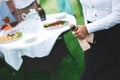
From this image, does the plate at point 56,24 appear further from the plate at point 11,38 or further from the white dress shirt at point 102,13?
the white dress shirt at point 102,13

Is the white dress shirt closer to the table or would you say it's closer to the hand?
the hand

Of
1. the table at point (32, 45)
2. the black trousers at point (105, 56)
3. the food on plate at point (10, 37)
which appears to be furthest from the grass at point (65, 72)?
the black trousers at point (105, 56)

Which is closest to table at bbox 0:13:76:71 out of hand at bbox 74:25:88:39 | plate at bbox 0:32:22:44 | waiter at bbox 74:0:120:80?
plate at bbox 0:32:22:44

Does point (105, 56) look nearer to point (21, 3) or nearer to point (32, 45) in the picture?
point (32, 45)

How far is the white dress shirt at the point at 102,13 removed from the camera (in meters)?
1.71

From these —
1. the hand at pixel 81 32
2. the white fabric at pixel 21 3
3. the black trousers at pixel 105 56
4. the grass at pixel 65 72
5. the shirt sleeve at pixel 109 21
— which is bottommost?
the grass at pixel 65 72

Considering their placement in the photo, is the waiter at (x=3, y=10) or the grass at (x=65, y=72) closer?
the grass at (x=65, y=72)

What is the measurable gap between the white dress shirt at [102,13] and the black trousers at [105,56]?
58 millimetres

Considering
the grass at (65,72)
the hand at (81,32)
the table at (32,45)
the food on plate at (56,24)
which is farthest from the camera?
the grass at (65,72)

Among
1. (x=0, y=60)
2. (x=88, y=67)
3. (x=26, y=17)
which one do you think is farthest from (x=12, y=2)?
(x=88, y=67)

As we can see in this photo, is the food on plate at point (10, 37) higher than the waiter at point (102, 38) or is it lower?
lower

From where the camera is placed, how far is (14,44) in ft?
9.17

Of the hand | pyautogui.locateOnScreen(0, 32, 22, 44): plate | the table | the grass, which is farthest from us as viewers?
the grass

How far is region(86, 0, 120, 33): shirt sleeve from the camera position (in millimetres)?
1695
